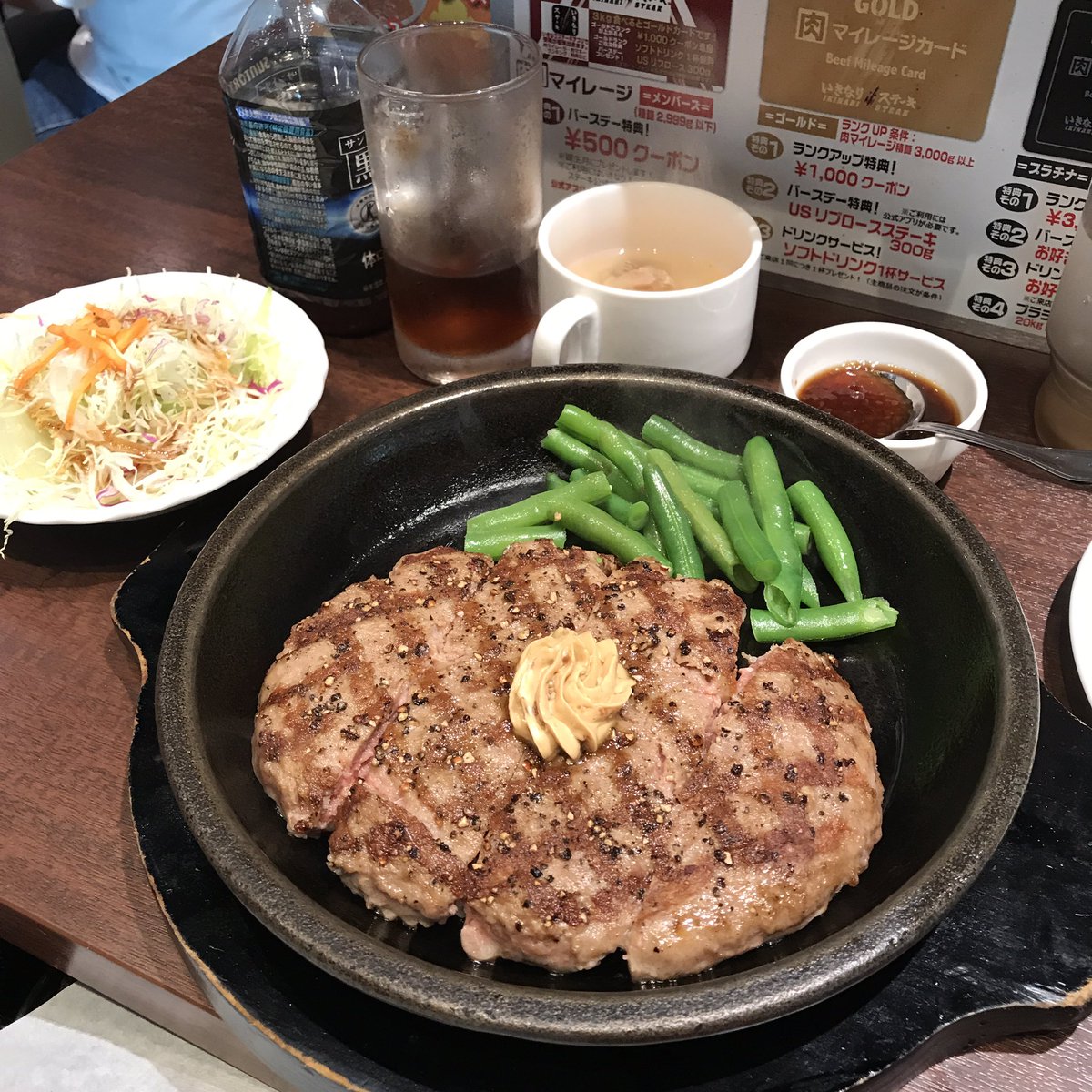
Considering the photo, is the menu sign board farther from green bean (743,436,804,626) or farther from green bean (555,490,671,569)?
green bean (555,490,671,569)

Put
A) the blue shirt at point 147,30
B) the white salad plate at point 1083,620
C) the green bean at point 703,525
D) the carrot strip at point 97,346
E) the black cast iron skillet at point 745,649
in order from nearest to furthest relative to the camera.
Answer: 1. the black cast iron skillet at point 745,649
2. the white salad plate at point 1083,620
3. the green bean at point 703,525
4. the carrot strip at point 97,346
5. the blue shirt at point 147,30

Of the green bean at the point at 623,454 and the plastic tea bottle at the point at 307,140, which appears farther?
the plastic tea bottle at the point at 307,140

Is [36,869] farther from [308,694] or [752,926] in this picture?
[752,926]

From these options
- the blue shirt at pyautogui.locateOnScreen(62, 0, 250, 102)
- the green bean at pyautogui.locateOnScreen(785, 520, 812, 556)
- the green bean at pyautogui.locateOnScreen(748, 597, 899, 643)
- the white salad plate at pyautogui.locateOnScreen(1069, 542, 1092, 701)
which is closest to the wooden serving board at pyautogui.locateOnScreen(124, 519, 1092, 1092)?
the white salad plate at pyautogui.locateOnScreen(1069, 542, 1092, 701)

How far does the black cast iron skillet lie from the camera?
1.27m

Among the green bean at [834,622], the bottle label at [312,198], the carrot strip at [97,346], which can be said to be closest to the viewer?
the green bean at [834,622]

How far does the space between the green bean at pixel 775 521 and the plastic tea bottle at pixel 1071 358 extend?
733mm

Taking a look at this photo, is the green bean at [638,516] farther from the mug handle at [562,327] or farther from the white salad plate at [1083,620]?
the white salad plate at [1083,620]

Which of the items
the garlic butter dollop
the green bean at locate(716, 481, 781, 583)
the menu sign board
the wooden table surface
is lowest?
the wooden table surface

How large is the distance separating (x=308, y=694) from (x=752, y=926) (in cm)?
82

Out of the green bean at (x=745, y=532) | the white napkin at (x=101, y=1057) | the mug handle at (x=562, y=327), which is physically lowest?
the white napkin at (x=101, y=1057)

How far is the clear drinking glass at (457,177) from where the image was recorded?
7.22ft

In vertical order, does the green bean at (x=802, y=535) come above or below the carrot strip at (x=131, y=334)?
below

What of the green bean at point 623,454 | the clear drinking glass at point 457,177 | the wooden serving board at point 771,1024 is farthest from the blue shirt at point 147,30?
the wooden serving board at point 771,1024
